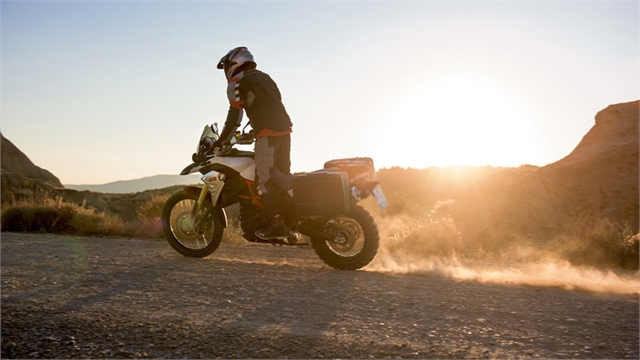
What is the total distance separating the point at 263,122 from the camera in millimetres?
7312

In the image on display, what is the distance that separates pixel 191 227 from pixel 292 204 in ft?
5.46

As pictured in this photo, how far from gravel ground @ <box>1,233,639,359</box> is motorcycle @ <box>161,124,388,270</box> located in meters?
0.68

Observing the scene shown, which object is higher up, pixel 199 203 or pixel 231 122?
pixel 231 122

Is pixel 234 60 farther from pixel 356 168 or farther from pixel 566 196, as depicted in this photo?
pixel 566 196

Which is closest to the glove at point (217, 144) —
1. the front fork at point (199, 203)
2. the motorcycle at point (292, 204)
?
the motorcycle at point (292, 204)

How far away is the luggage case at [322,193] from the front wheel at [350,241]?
274 mm

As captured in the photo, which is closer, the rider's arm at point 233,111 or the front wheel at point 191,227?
the rider's arm at point 233,111

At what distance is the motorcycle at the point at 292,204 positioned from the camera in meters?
7.24

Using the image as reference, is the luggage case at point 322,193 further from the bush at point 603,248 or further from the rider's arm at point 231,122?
the bush at point 603,248

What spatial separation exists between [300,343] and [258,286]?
1.93 meters

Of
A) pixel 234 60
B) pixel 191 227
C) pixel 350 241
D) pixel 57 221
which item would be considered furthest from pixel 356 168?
pixel 57 221

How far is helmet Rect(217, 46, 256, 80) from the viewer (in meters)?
7.44

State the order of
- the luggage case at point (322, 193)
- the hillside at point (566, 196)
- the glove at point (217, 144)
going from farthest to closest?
the hillside at point (566, 196), the glove at point (217, 144), the luggage case at point (322, 193)

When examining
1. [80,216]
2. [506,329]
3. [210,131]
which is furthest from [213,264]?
[80,216]
